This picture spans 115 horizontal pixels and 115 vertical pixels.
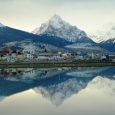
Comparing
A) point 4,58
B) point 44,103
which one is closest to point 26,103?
point 44,103

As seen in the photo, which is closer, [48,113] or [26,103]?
[48,113]

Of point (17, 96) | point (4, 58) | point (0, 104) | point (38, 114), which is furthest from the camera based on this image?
point (4, 58)

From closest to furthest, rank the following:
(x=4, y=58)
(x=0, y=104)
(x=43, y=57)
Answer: (x=0, y=104)
(x=4, y=58)
(x=43, y=57)

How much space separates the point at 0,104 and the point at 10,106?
125 cm

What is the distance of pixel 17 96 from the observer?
3325 cm

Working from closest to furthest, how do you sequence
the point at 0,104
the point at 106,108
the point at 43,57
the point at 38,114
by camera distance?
the point at 38,114
the point at 106,108
the point at 0,104
the point at 43,57

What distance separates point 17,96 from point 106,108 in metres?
10.2

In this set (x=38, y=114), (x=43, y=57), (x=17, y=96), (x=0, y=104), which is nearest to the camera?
(x=38, y=114)

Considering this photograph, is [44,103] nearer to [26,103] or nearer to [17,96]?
[26,103]

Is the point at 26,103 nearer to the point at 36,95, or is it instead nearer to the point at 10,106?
the point at 10,106

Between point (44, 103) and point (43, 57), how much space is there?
106268 mm

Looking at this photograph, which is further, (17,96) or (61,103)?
(17,96)

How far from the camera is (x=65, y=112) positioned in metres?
23.9

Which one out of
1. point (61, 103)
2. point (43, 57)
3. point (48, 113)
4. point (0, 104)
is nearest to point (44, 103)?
point (61, 103)
